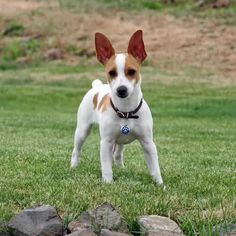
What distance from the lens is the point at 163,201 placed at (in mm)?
7195

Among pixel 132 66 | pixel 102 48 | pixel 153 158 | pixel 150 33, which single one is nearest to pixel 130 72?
pixel 132 66

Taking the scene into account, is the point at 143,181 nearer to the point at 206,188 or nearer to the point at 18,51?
the point at 206,188

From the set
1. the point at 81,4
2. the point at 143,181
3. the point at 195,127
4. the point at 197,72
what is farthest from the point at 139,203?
the point at 81,4

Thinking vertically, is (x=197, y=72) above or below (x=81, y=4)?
below

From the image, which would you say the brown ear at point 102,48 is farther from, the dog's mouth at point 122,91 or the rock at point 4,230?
the rock at point 4,230

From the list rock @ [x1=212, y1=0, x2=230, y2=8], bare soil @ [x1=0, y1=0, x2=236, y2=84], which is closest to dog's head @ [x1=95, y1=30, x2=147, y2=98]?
bare soil @ [x1=0, y1=0, x2=236, y2=84]

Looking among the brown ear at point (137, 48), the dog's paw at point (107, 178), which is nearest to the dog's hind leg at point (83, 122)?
the dog's paw at point (107, 178)

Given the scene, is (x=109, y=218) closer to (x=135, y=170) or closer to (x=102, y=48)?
(x=102, y=48)

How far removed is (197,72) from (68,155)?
84.1 ft

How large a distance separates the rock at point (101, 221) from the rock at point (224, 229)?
2.27 ft

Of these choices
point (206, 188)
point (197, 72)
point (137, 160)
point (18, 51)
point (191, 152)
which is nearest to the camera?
point (206, 188)

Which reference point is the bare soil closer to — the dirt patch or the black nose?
the dirt patch

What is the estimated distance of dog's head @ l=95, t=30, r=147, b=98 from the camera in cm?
816

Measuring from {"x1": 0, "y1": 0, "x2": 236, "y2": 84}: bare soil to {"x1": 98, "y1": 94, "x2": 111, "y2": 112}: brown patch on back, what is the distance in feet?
84.3
